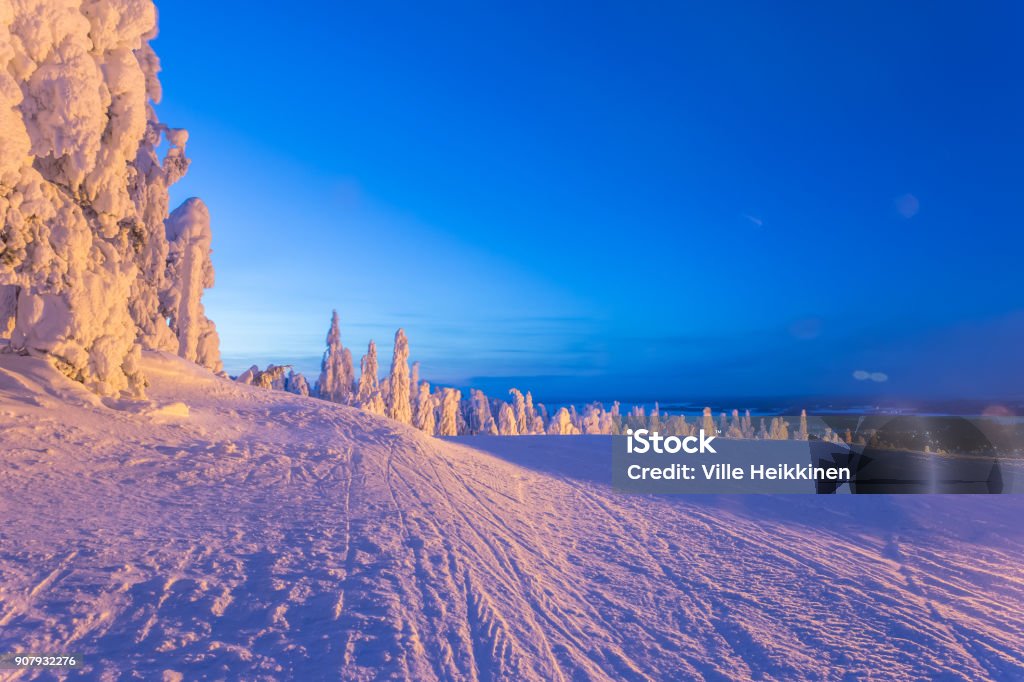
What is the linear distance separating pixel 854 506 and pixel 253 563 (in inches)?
516

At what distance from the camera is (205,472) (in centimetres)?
980

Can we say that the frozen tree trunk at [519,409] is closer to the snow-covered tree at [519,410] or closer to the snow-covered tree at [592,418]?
the snow-covered tree at [519,410]

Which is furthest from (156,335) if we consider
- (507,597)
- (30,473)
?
(507,597)

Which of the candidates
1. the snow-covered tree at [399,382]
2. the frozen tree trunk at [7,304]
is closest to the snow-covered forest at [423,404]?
the snow-covered tree at [399,382]

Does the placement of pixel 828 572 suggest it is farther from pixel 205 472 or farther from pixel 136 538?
pixel 205 472

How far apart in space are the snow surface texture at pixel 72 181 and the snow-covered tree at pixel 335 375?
39.7 m

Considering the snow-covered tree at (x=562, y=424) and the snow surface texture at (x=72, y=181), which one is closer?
the snow surface texture at (x=72, y=181)

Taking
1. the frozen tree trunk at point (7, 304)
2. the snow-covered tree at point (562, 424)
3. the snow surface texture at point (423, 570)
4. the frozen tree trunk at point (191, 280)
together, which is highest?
the frozen tree trunk at point (191, 280)

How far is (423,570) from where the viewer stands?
7180 millimetres

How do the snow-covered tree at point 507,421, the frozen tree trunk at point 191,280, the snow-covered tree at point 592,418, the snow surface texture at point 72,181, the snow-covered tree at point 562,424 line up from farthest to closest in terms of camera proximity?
the snow-covered tree at point 592,418 < the snow-covered tree at point 507,421 < the snow-covered tree at point 562,424 < the frozen tree trunk at point 191,280 < the snow surface texture at point 72,181

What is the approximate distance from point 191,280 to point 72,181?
59.1ft

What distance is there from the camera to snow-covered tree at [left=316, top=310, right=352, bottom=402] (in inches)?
2082

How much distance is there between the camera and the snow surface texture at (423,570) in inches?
210

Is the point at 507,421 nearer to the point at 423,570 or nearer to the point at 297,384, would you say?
the point at 297,384
